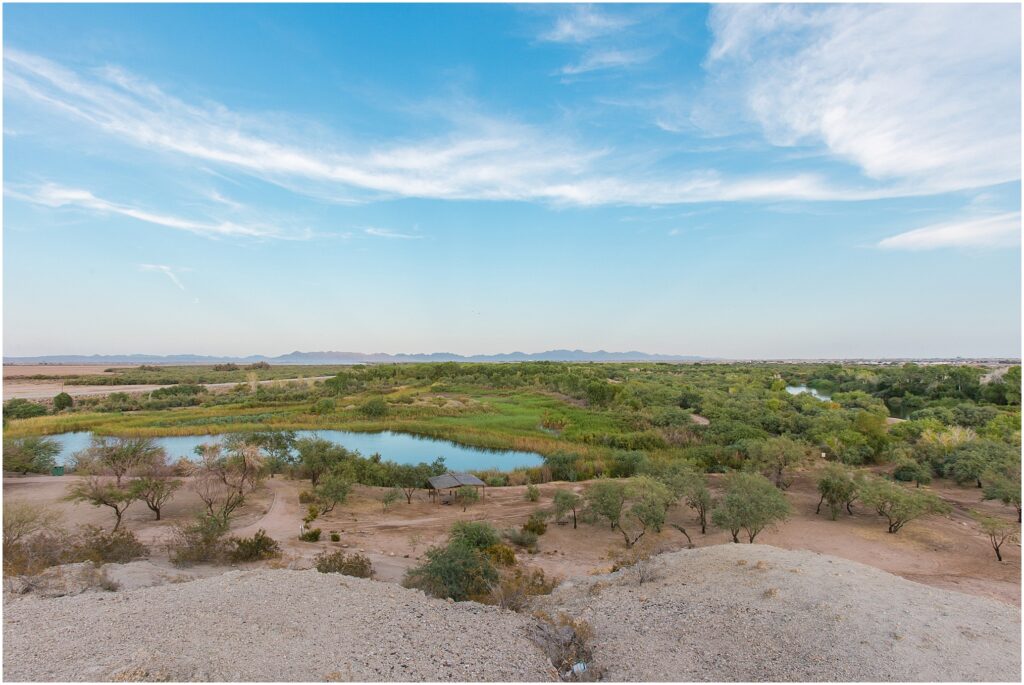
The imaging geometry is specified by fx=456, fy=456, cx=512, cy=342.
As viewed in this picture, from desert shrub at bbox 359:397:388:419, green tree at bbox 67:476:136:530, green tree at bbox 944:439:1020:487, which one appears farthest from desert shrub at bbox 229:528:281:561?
desert shrub at bbox 359:397:388:419

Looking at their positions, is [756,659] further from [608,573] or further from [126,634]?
[126,634]

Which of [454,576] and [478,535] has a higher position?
[454,576]

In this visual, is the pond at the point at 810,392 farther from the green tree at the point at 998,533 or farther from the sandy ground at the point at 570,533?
the green tree at the point at 998,533

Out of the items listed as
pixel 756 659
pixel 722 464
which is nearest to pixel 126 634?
pixel 756 659

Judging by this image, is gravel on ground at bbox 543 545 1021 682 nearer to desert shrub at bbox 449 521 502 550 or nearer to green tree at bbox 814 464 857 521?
desert shrub at bbox 449 521 502 550

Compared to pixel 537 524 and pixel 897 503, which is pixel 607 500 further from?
pixel 897 503

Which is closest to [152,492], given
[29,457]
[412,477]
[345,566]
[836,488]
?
[412,477]

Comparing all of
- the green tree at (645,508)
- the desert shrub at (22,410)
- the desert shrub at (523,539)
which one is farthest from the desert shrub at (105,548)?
the desert shrub at (22,410)
